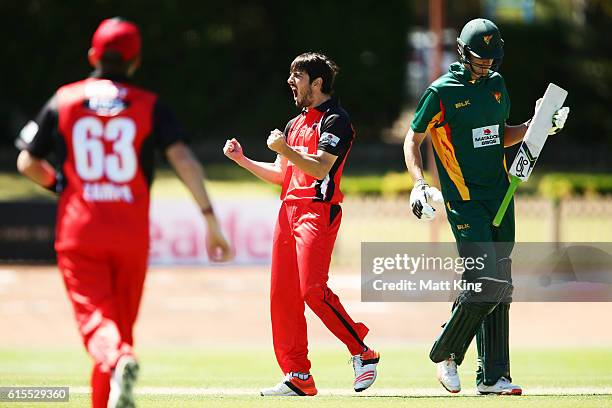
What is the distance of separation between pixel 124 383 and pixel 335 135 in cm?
243

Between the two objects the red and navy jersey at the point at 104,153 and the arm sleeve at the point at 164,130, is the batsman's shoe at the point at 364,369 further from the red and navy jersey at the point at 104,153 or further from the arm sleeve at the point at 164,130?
the arm sleeve at the point at 164,130

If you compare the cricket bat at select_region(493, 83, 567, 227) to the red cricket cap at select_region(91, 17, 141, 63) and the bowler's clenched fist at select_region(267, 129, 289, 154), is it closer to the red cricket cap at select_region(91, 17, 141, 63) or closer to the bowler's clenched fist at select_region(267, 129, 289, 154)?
the bowler's clenched fist at select_region(267, 129, 289, 154)

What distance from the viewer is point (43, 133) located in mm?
6055

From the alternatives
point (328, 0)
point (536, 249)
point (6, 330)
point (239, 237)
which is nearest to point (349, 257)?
point (239, 237)

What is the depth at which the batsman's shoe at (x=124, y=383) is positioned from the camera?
5672mm

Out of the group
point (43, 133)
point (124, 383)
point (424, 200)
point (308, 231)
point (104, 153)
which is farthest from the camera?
point (308, 231)

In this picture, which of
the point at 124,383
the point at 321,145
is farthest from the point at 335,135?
the point at 124,383

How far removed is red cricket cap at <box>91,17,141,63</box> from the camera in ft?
19.7

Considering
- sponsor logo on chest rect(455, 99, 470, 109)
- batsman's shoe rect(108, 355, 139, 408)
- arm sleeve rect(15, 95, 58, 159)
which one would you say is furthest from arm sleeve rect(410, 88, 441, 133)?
batsman's shoe rect(108, 355, 139, 408)

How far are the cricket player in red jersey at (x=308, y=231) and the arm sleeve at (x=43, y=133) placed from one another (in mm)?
1628

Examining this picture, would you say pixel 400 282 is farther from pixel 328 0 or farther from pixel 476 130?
pixel 328 0

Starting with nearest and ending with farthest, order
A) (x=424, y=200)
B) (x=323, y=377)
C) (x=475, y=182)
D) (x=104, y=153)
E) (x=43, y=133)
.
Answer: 1. (x=104, y=153)
2. (x=43, y=133)
3. (x=424, y=200)
4. (x=475, y=182)
5. (x=323, y=377)

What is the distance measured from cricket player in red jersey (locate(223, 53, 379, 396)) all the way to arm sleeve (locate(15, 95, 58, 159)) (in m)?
1.63

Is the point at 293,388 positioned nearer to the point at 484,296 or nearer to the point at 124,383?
the point at 484,296
